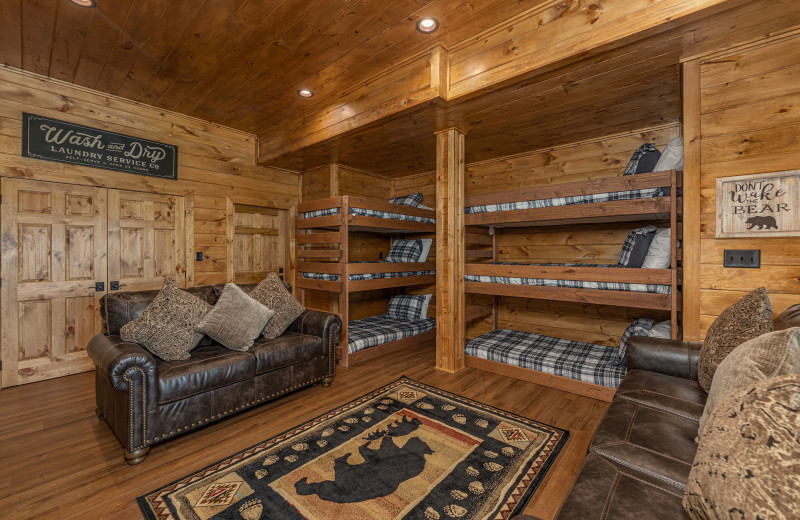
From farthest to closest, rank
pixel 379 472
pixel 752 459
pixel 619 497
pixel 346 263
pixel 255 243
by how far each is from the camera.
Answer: pixel 255 243 < pixel 346 263 < pixel 379 472 < pixel 619 497 < pixel 752 459

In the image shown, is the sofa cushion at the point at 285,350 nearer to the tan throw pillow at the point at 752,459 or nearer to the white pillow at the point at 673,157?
the tan throw pillow at the point at 752,459

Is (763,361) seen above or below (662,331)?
above

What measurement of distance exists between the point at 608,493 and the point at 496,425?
4.28ft

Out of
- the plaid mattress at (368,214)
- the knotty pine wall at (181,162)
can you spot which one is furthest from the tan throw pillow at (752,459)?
the knotty pine wall at (181,162)

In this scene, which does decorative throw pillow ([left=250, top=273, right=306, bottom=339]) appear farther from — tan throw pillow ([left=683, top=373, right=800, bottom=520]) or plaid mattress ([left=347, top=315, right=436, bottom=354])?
tan throw pillow ([left=683, top=373, right=800, bottom=520])

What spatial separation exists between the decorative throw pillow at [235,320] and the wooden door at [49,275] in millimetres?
1839

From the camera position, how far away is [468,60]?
2510 millimetres

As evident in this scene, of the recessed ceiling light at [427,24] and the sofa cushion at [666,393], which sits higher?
the recessed ceiling light at [427,24]

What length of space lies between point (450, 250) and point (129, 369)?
8.41 ft

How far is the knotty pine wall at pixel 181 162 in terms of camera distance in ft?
9.70

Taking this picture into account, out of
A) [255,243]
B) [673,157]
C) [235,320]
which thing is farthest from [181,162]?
[673,157]

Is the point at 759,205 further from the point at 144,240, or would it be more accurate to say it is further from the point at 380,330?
the point at 144,240

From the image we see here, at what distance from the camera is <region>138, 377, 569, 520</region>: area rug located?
4.96 ft

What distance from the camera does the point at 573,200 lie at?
9.04 ft
